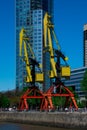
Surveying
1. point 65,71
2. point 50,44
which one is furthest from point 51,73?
point 50,44

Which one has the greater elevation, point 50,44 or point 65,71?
point 50,44

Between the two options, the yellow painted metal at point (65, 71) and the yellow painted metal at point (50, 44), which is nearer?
the yellow painted metal at point (65, 71)

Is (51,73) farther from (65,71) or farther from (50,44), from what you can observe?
(50,44)

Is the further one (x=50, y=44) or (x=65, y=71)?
(x=50, y=44)

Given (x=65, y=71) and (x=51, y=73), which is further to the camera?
(x=51, y=73)

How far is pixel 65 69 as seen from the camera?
99.1 metres

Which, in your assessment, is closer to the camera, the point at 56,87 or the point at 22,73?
the point at 56,87

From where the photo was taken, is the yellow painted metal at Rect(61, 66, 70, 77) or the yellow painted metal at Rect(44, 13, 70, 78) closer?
the yellow painted metal at Rect(61, 66, 70, 77)

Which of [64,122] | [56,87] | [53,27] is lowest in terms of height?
[64,122]

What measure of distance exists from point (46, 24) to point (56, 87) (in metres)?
14.4

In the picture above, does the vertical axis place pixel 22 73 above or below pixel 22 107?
above

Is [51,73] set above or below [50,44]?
below

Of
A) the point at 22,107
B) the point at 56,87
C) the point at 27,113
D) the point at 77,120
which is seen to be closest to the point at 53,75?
the point at 56,87

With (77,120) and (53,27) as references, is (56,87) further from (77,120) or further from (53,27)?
(77,120)
